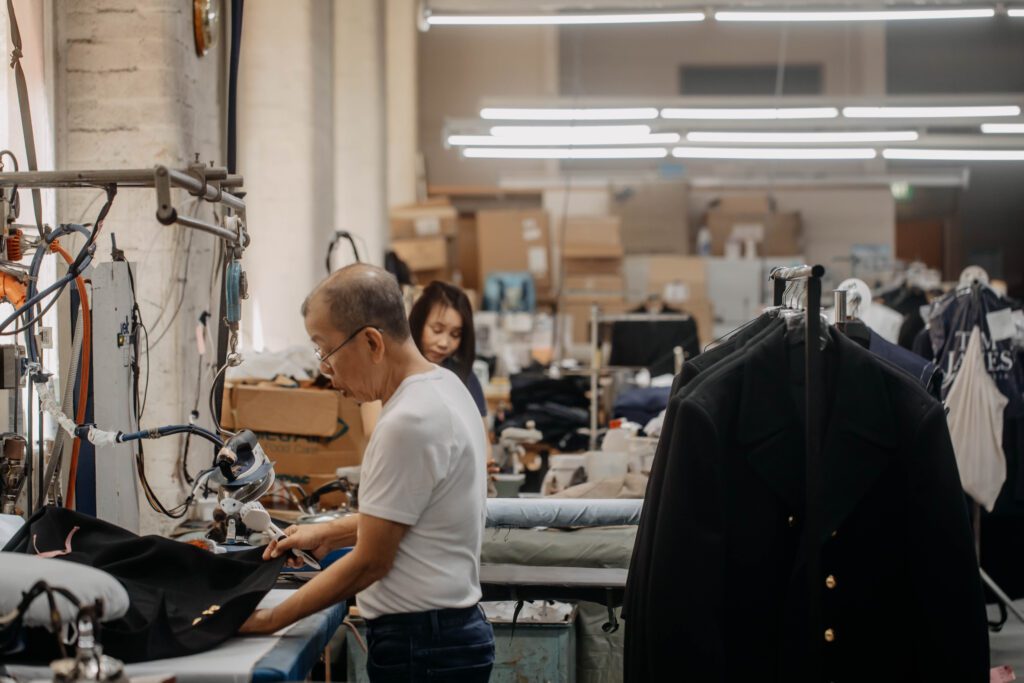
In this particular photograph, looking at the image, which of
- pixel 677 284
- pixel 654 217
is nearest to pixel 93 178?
pixel 677 284

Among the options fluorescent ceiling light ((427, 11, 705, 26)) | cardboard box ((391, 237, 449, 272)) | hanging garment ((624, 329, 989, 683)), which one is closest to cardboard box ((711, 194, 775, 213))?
cardboard box ((391, 237, 449, 272))

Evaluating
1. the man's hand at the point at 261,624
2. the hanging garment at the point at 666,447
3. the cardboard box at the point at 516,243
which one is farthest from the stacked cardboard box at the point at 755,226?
the man's hand at the point at 261,624

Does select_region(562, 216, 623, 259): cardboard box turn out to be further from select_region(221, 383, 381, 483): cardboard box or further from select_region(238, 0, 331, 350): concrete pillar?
select_region(221, 383, 381, 483): cardboard box

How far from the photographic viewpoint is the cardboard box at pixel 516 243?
34.2 ft

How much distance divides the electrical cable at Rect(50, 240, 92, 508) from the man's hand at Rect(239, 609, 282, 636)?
2.81 ft

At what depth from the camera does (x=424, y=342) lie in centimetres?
391

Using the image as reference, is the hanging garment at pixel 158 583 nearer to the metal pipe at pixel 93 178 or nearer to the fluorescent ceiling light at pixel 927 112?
the metal pipe at pixel 93 178

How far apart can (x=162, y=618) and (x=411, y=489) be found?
47 centimetres

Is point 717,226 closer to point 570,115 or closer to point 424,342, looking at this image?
point 570,115

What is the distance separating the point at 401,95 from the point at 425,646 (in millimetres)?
9551

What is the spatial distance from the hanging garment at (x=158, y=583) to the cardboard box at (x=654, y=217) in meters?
8.73

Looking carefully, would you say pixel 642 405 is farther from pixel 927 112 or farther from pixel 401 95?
pixel 401 95

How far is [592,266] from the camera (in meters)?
10.2

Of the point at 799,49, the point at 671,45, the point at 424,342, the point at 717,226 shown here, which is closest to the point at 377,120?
the point at 717,226
